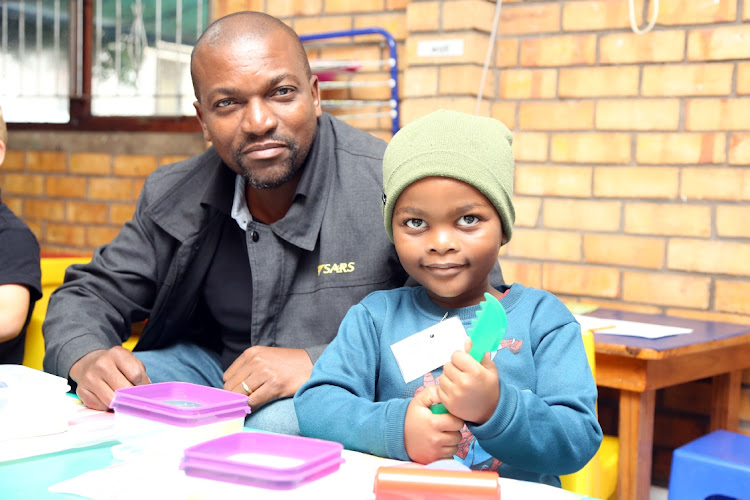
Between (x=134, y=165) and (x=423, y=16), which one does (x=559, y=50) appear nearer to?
(x=423, y=16)

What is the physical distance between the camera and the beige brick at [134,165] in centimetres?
352

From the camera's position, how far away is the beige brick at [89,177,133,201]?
3.58 m

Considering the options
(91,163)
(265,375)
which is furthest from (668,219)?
(91,163)

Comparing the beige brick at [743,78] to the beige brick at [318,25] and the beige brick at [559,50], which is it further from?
the beige brick at [318,25]

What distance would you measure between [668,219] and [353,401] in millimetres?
1624

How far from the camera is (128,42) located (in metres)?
3.61

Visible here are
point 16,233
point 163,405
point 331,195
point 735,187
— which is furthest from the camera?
point 735,187

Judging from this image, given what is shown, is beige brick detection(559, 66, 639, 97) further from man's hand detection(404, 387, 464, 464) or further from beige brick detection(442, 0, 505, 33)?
man's hand detection(404, 387, 464, 464)

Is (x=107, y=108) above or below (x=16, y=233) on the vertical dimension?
above

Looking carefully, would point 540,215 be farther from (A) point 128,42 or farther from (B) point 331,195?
(A) point 128,42

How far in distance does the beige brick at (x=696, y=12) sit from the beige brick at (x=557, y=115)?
0.33 metres

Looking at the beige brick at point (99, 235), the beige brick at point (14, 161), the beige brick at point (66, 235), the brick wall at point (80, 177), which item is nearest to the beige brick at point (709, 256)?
the brick wall at point (80, 177)

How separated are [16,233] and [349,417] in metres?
1.15

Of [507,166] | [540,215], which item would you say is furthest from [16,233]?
[540,215]
